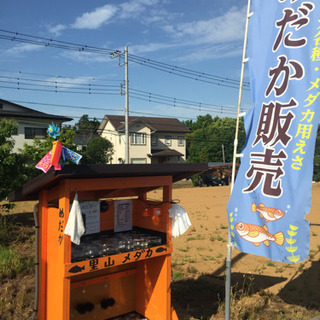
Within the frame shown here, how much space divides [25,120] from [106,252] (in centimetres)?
3093

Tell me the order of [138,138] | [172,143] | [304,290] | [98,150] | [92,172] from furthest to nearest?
1. [172,143]
2. [138,138]
3. [98,150]
4. [304,290]
5. [92,172]

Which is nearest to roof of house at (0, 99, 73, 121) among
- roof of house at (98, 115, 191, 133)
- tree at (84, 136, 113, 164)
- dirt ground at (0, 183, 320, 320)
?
tree at (84, 136, 113, 164)

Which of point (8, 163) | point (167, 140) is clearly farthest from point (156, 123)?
point (8, 163)

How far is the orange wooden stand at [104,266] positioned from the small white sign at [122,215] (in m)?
0.10

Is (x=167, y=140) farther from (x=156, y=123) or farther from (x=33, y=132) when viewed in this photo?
(x=33, y=132)

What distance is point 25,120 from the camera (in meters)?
32.7

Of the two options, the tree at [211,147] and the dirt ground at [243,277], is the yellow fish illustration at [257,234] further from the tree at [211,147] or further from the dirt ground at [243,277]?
the tree at [211,147]

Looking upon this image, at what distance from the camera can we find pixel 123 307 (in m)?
5.97

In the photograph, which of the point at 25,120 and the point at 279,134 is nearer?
the point at 279,134

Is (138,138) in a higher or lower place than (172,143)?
higher

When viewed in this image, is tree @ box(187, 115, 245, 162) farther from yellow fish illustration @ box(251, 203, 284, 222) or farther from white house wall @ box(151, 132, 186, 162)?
yellow fish illustration @ box(251, 203, 284, 222)

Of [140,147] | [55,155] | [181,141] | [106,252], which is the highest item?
[181,141]

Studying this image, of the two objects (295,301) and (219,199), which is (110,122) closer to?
(219,199)

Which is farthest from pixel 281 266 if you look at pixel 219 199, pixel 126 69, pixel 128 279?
pixel 126 69
